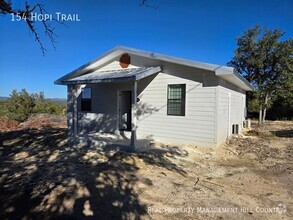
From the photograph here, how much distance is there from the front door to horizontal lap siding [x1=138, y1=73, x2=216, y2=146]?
1.17m

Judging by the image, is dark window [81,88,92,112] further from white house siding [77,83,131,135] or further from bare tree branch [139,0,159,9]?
bare tree branch [139,0,159,9]

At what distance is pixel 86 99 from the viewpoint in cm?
1221

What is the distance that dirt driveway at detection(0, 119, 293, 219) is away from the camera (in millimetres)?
3875

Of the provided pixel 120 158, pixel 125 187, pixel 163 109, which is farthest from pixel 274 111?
pixel 125 187

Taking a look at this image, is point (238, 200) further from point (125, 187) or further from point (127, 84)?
point (127, 84)

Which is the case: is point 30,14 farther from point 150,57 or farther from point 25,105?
point 25,105

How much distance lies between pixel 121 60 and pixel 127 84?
3.98 ft

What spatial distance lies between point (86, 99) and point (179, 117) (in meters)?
5.31

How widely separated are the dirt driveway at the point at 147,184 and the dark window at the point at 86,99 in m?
3.70

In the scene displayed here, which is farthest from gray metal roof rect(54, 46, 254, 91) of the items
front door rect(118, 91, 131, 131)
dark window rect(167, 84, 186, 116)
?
front door rect(118, 91, 131, 131)

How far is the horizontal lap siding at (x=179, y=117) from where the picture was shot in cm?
879

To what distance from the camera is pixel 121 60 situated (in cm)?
1104

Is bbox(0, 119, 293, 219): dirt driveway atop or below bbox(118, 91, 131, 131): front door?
below

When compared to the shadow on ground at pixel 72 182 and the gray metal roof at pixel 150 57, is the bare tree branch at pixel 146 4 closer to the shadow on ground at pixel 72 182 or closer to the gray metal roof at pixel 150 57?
the shadow on ground at pixel 72 182
